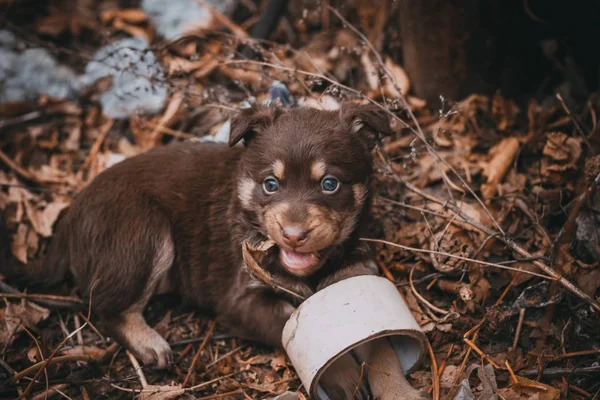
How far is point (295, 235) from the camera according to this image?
11.5ft

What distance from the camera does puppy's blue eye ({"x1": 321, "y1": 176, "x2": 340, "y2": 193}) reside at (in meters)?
3.79

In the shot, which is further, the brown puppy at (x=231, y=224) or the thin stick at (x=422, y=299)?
the thin stick at (x=422, y=299)

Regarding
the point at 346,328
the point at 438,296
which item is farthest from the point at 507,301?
the point at 346,328

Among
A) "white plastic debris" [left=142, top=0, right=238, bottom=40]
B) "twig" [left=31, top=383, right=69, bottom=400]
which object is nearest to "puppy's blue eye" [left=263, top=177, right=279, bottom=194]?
"twig" [left=31, top=383, right=69, bottom=400]

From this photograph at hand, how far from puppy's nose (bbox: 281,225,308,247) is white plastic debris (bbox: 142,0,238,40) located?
3786 millimetres

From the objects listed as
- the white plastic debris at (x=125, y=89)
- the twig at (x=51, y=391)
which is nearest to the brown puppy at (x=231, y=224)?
the twig at (x=51, y=391)

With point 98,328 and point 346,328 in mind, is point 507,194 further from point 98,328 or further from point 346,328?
point 98,328

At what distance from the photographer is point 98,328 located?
446cm

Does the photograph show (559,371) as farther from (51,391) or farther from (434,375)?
(51,391)

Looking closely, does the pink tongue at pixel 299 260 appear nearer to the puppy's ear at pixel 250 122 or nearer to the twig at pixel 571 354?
the puppy's ear at pixel 250 122

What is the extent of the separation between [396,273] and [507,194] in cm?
107

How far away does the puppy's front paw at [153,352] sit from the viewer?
4.18 metres

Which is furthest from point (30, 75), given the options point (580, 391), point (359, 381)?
point (580, 391)

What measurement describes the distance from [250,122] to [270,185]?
414 mm
